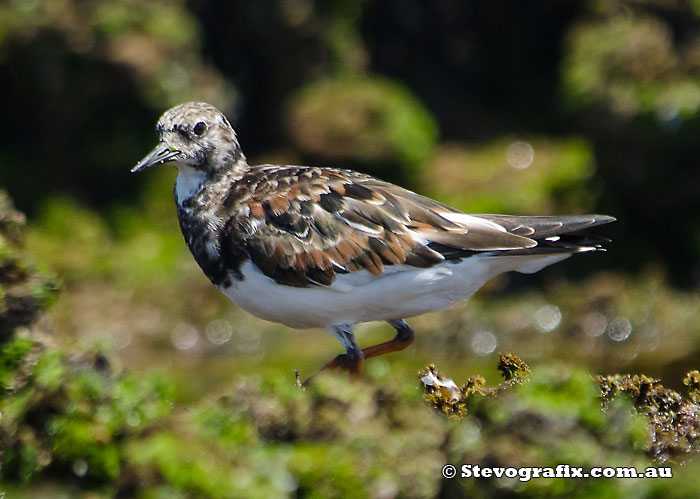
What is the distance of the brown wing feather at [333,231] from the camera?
19.5 ft

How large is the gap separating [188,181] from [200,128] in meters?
0.36

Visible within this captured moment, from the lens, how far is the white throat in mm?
6422

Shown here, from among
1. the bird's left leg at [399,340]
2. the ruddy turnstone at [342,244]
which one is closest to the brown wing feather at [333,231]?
the ruddy turnstone at [342,244]

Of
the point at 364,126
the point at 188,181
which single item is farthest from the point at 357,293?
the point at 364,126

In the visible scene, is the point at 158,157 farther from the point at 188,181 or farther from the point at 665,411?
the point at 665,411

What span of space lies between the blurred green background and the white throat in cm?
487

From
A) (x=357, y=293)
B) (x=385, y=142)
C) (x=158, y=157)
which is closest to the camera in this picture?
(x=357, y=293)

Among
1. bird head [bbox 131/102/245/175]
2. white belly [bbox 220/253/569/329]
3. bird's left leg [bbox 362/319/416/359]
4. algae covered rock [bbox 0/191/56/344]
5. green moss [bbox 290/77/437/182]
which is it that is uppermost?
bird head [bbox 131/102/245/175]

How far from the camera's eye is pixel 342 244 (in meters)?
6.02

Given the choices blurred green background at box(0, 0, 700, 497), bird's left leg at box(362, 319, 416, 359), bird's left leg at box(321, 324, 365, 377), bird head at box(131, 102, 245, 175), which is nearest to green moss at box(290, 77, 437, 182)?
blurred green background at box(0, 0, 700, 497)

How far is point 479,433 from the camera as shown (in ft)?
14.4

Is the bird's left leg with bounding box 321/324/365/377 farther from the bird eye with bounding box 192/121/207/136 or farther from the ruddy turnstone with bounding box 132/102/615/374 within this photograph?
the bird eye with bounding box 192/121/207/136

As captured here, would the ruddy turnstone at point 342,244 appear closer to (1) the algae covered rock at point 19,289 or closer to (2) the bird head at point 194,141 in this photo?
(2) the bird head at point 194,141

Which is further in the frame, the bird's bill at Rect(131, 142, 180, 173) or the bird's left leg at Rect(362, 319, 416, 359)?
the bird's left leg at Rect(362, 319, 416, 359)
